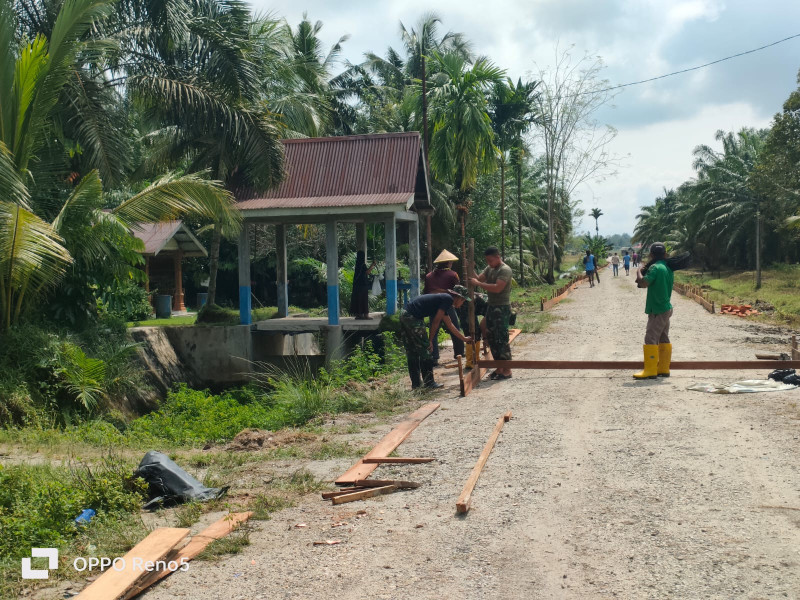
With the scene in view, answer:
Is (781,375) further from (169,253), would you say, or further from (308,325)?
(169,253)

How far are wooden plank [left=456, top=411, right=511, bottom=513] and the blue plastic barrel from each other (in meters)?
17.1

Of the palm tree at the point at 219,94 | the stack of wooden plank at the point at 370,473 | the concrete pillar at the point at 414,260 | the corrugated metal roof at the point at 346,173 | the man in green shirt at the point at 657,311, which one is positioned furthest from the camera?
the concrete pillar at the point at 414,260

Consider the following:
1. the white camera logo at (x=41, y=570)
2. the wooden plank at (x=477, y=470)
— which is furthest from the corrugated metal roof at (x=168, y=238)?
the white camera logo at (x=41, y=570)

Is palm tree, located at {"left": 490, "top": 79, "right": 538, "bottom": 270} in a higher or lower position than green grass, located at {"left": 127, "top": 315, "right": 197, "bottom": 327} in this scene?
higher

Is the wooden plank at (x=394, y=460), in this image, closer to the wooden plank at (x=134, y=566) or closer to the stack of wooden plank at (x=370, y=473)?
the stack of wooden plank at (x=370, y=473)

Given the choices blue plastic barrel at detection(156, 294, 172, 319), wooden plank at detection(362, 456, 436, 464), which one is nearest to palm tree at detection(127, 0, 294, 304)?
blue plastic barrel at detection(156, 294, 172, 319)

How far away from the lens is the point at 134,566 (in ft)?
15.4

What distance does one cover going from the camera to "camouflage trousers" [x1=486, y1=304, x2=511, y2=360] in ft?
39.0

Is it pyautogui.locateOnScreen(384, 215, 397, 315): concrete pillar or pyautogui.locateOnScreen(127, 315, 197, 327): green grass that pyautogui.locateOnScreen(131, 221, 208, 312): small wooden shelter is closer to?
pyautogui.locateOnScreen(127, 315, 197, 327): green grass

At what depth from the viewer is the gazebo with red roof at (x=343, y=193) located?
1764cm

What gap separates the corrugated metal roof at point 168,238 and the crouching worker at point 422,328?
13.4 m

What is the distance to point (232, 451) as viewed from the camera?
28.6 feet

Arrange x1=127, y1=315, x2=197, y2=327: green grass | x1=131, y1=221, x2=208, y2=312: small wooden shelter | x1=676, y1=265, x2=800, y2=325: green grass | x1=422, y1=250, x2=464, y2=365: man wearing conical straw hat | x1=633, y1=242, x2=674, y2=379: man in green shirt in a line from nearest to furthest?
x1=633, y1=242, x2=674, y2=379: man in green shirt, x1=422, y1=250, x2=464, y2=365: man wearing conical straw hat, x1=127, y1=315, x2=197, y2=327: green grass, x1=676, y1=265, x2=800, y2=325: green grass, x1=131, y1=221, x2=208, y2=312: small wooden shelter

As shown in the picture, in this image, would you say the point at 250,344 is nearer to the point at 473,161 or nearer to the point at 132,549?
the point at 473,161
